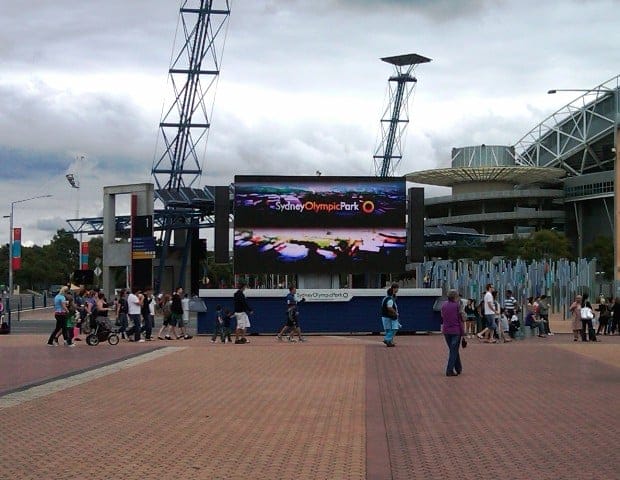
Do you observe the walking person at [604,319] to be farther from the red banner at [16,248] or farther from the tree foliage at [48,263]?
the tree foliage at [48,263]

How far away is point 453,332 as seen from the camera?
1738cm

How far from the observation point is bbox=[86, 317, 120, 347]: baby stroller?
26.2 m

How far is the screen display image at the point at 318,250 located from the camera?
3641cm

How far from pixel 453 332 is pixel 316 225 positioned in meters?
19.5

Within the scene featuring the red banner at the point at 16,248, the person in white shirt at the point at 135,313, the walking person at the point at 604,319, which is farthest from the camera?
the red banner at the point at 16,248

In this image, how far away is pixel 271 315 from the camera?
3369 centimetres

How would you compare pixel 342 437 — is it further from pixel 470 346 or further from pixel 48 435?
pixel 470 346

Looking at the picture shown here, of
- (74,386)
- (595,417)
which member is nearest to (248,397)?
(74,386)

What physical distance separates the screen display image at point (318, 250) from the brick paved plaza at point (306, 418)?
1502cm

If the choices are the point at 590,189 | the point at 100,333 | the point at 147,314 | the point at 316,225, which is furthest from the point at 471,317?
the point at 590,189

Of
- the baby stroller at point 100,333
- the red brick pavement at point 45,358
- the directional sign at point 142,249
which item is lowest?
the red brick pavement at point 45,358

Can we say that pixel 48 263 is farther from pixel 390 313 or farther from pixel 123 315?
pixel 390 313

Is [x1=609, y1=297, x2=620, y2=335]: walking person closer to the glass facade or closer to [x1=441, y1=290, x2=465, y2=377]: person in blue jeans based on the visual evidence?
[x1=441, y1=290, x2=465, y2=377]: person in blue jeans

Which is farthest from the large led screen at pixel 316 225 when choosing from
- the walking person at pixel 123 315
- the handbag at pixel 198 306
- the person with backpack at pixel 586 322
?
the person with backpack at pixel 586 322
